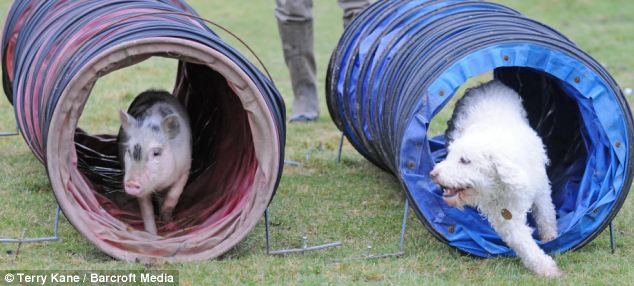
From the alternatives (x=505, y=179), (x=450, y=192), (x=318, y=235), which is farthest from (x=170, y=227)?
(x=505, y=179)

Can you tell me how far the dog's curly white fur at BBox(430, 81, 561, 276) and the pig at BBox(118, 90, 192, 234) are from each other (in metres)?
1.83

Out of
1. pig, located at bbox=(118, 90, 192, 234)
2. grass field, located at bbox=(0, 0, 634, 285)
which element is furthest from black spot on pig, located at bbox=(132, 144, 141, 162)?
grass field, located at bbox=(0, 0, 634, 285)

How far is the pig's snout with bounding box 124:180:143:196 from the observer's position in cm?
550

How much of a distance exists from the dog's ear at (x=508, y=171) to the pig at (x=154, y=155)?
2.13 m

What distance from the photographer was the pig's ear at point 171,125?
5.89m

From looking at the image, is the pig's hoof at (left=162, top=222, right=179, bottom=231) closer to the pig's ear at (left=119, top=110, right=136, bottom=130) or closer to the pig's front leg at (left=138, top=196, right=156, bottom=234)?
the pig's front leg at (left=138, top=196, right=156, bottom=234)

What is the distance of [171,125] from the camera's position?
5941 mm

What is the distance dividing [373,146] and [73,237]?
7.05 ft

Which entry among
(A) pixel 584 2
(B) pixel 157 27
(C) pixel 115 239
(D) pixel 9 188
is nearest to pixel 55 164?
(C) pixel 115 239

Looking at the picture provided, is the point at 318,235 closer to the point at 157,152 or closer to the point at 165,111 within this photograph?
the point at 157,152

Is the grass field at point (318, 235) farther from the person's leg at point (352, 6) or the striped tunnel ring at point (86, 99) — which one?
the person's leg at point (352, 6)

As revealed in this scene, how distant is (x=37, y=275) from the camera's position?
4.75 meters

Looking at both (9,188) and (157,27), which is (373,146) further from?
(9,188)

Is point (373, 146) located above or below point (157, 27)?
below
